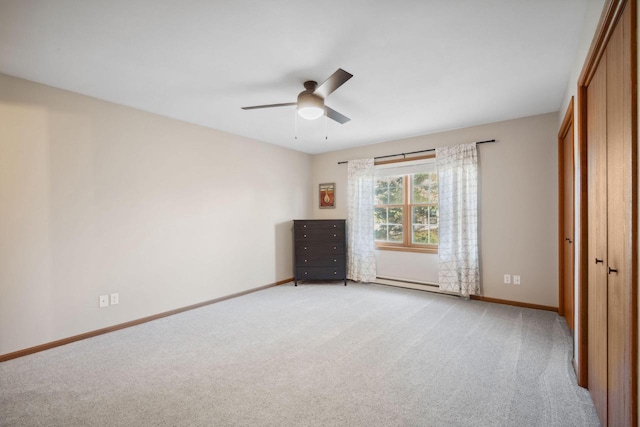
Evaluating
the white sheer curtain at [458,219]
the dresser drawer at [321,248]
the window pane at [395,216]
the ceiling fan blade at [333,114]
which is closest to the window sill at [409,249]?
the white sheer curtain at [458,219]

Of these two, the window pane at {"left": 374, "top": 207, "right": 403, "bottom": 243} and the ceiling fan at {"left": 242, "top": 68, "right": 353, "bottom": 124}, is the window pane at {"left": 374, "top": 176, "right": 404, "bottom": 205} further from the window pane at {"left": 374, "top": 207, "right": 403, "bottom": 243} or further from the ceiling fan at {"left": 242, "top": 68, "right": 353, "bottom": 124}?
the ceiling fan at {"left": 242, "top": 68, "right": 353, "bottom": 124}

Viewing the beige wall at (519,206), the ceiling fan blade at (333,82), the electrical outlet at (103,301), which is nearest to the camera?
the ceiling fan blade at (333,82)

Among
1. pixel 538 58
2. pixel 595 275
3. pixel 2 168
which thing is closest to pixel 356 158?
pixel 538 58

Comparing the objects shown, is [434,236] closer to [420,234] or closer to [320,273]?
[420,234]

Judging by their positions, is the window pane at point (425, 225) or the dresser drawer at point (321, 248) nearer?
the window pane at point (425, 225)

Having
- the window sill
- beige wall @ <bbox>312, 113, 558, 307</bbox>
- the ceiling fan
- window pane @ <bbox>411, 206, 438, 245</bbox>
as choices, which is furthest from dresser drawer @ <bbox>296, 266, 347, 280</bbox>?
the ceiling fan

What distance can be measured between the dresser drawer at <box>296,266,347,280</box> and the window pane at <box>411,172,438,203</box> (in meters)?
1.73

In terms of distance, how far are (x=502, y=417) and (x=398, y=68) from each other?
8.36 ft

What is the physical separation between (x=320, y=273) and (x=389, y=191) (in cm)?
183

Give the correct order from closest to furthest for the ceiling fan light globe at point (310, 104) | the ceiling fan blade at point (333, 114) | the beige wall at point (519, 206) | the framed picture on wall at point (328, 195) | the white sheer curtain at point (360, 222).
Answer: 1. the ceiling fan light globe at point (310, 104)
2. the ceiling fan blade at point (333, 114)
3. the beige wall at point (519, 206)
4. the white sheer curtain at point (360, 222)
5. the framed picture on wall at point (328, 195)

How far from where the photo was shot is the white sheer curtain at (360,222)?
16.6 feet

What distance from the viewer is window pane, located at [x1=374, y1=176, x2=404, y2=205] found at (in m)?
4.96

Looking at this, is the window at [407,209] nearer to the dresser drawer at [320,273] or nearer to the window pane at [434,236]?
the window pane at [434,236]

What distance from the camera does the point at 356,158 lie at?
5.29 metres
